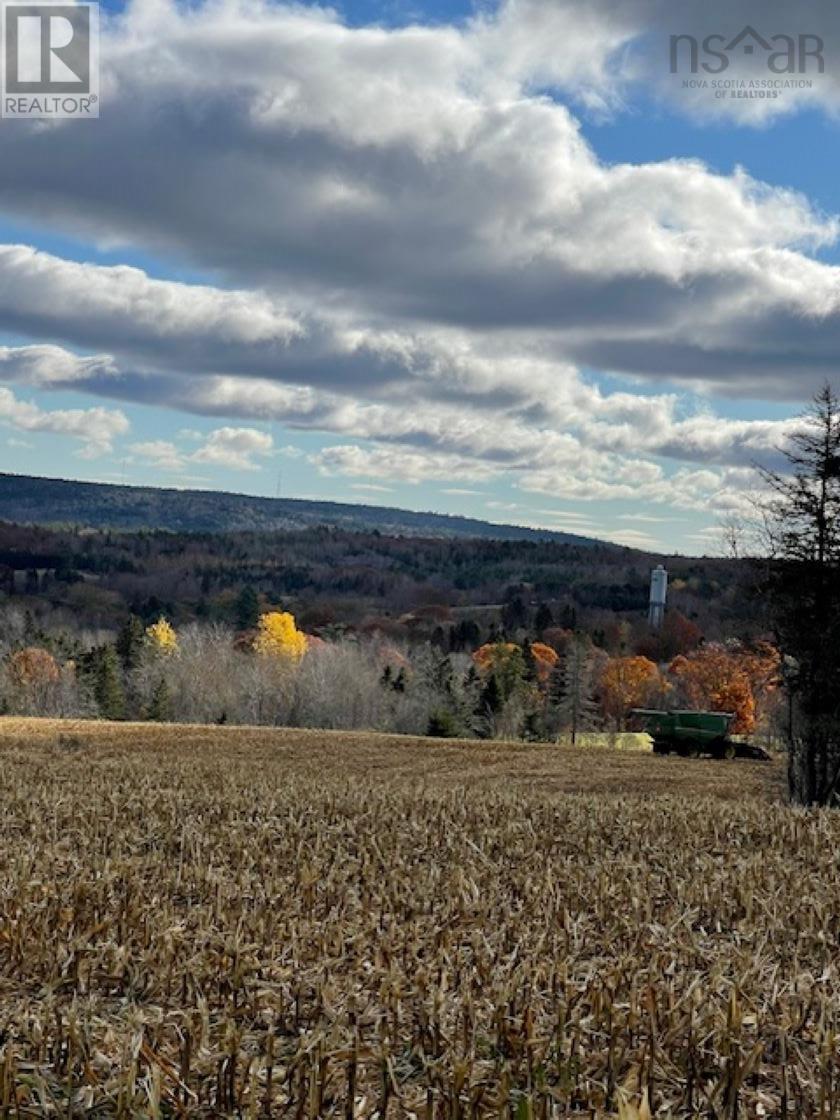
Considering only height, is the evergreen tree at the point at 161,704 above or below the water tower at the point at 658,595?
below

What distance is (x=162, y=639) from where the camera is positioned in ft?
374

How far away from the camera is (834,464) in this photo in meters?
27.8

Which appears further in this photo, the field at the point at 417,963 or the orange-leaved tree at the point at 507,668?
the orange-leaved tree at the point at 507,668

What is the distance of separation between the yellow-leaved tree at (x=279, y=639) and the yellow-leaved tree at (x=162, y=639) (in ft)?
26.2

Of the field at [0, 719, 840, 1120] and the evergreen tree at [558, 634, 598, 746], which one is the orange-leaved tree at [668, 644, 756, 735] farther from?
the field at [0, 719, 840, 1120]

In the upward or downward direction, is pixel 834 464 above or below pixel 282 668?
above

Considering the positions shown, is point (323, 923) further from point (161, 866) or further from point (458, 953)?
point (161, 866)

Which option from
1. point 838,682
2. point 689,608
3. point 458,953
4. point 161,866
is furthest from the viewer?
point 689,608

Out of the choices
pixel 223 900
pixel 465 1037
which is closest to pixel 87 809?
pixel 223 900

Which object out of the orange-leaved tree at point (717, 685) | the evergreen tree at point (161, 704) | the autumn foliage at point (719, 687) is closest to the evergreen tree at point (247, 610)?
the orange-leaved tree at point (717, 685)

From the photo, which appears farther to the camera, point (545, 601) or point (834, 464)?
point (545, 601)

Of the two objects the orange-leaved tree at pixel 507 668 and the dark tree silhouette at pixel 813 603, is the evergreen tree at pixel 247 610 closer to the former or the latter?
the orange-leaved tree at pixel 507 668

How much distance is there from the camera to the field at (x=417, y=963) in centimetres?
569

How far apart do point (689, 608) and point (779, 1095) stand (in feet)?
569
